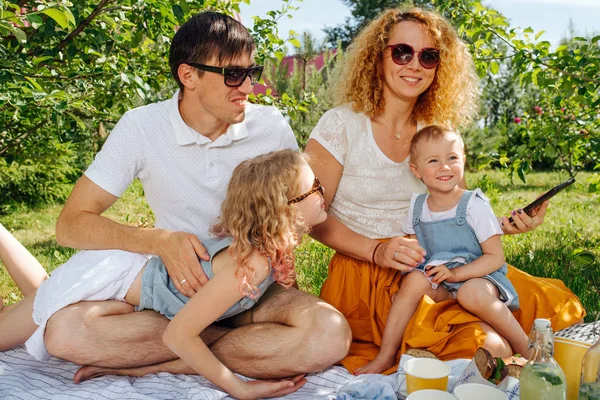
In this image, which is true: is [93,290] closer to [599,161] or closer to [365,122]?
[365,122]

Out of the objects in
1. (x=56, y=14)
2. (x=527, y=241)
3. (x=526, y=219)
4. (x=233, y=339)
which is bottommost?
(x=527, y=241)

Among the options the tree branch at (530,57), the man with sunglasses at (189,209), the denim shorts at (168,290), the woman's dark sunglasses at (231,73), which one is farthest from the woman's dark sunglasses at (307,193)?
the tree branch at (530,57)

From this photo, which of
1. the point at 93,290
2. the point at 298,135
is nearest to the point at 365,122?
the point at 93,290

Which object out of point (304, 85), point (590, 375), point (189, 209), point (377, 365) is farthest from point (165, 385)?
point (304, 85)

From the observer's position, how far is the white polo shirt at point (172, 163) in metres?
2.84

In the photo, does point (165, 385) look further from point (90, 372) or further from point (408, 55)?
point (408, 55)

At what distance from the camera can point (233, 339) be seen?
8.98ft

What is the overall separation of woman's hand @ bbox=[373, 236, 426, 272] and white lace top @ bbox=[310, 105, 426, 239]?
11.3 inches

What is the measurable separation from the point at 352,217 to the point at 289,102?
6.51ft

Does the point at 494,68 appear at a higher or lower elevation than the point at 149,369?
higher

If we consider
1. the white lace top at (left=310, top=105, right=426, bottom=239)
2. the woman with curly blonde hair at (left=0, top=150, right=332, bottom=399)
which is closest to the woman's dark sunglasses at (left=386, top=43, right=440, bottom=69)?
the white lace top at (left=310, top=105, right=426, bottom=239)

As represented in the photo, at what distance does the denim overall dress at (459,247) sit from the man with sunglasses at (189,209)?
589 millimetres

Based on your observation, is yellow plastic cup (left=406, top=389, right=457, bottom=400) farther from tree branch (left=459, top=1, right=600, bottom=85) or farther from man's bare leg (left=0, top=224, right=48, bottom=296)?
tree branch (left=459, top=1, right=600, bottom=85)

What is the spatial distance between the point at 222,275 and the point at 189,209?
55cm
